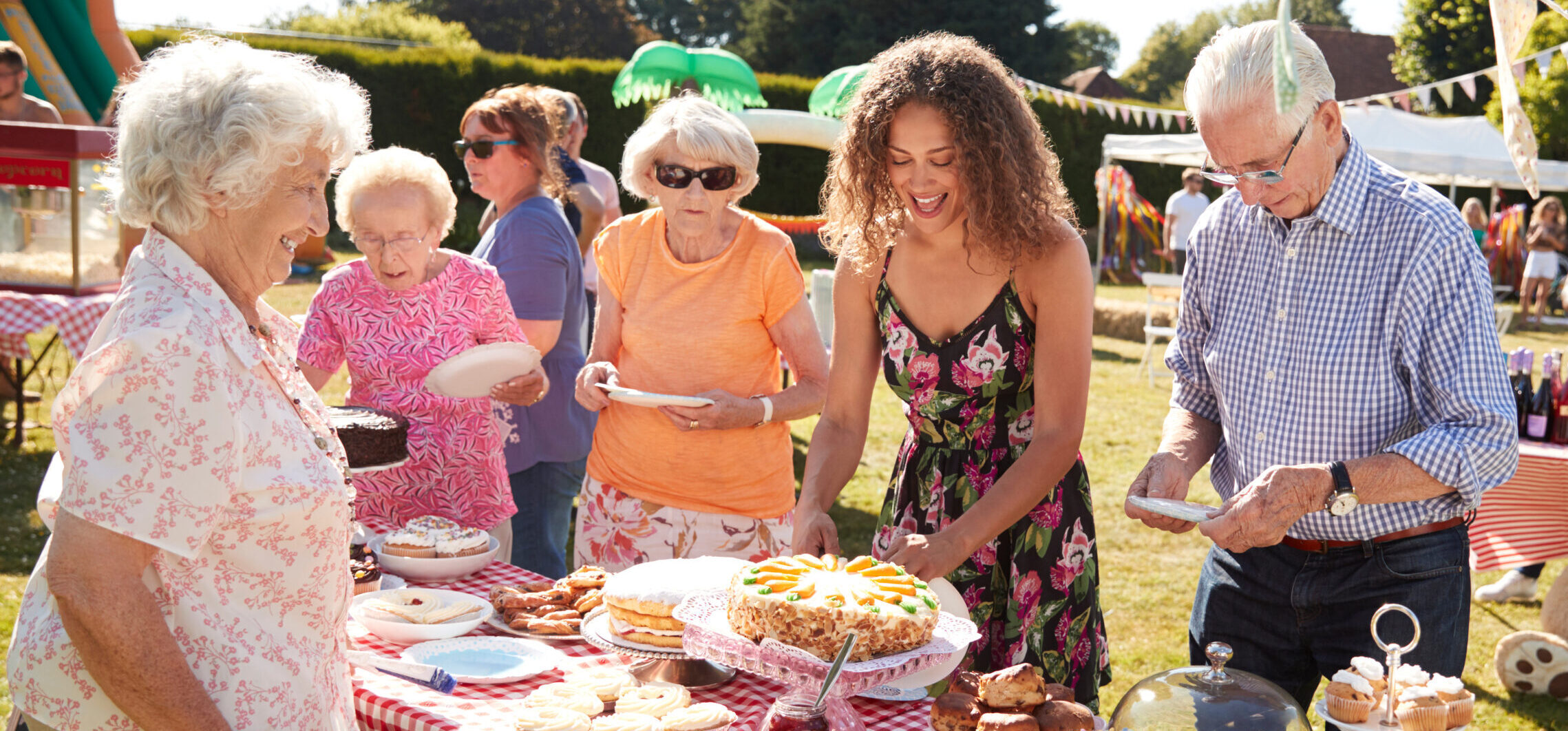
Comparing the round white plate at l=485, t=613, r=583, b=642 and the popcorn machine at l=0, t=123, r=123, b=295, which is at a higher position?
the popcorn machine at l=0, t=123, r=123, b=295

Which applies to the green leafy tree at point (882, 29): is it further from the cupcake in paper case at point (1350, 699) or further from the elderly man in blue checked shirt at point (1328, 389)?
the cupcake in paper case at point (1350, 699)

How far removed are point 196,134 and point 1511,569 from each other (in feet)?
19.6

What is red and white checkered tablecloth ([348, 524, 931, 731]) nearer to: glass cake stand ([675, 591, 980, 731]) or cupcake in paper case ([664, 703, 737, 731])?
cupcake in paper case ([664, 703, 737, 731])

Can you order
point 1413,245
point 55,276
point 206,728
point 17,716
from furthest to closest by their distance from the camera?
point 55,276
point 1413,245
point 17,716
point 206,728

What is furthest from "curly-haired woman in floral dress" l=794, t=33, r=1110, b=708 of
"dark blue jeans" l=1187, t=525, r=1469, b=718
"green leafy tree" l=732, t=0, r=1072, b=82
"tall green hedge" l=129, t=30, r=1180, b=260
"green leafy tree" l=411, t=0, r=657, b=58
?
"green leafy tree" l=411, t=0, r=657, b=58

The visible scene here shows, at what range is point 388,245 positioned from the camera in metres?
2.97

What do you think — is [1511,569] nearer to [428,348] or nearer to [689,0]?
[428,348]

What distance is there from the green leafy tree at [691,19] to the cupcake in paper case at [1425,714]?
52.5 m

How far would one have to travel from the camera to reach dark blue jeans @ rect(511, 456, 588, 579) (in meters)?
3.64

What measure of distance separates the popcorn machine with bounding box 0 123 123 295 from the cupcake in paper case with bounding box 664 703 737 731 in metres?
5.62

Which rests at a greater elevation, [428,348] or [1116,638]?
[428,348]

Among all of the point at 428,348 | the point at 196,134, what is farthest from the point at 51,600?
the point at 428,348

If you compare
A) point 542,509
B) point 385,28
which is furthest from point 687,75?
point 385,28

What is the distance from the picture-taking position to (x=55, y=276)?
613cm
